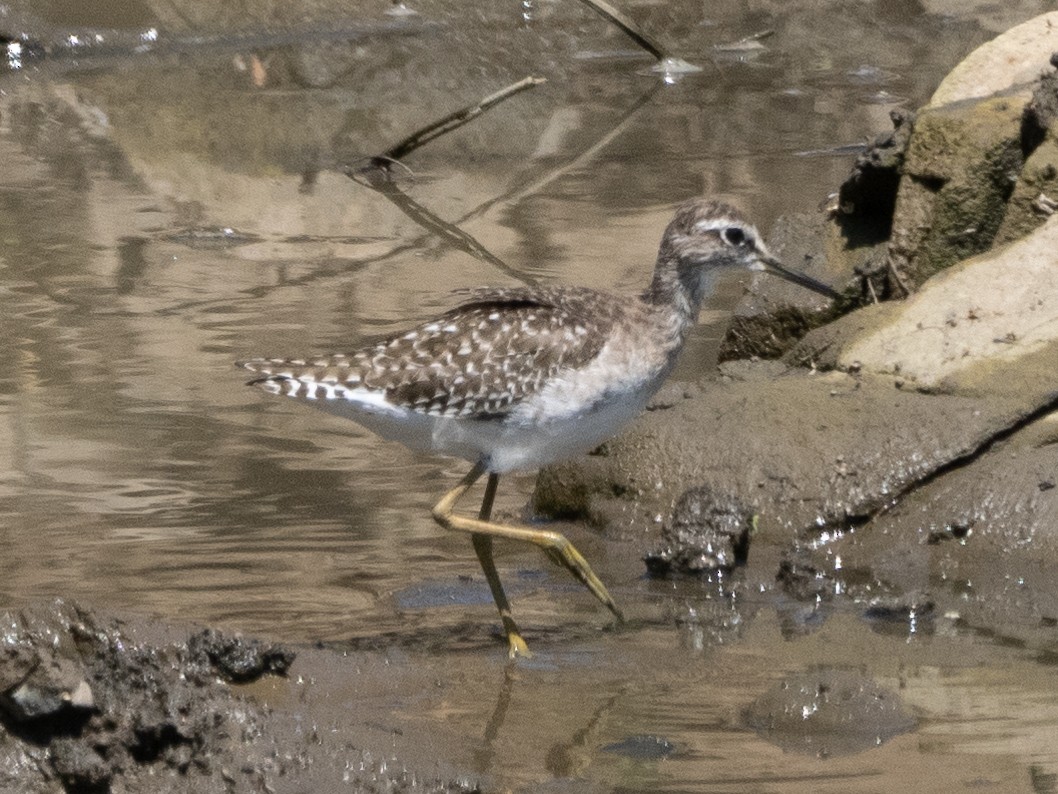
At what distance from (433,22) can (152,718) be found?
14.9 m

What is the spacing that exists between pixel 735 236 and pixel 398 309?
4.04 meters

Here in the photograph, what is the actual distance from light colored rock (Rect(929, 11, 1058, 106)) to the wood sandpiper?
3.14 m

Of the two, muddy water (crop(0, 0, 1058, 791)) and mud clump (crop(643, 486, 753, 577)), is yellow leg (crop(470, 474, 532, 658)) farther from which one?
mud clump (crop(643, 486, 753, 577))

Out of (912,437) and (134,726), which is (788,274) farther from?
(134,726)

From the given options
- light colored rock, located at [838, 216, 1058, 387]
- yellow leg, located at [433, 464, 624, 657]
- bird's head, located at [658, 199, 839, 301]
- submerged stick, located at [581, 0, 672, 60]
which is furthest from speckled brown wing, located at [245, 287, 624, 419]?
submerged stick, located at [581, 0, 672, 60]

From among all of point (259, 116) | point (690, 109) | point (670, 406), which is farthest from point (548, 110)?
point (670, 406)

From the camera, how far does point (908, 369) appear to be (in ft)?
28.2

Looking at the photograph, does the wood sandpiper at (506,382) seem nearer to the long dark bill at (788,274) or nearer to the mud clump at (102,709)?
the long dark bill at (788,274)

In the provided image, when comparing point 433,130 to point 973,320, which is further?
point 433,130

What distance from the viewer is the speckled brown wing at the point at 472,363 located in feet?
24.1

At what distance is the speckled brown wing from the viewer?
734 centimetres

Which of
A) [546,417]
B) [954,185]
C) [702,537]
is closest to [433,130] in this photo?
[954,185]

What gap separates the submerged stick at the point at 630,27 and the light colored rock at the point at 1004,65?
20.4 feet

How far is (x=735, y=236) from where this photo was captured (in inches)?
309
